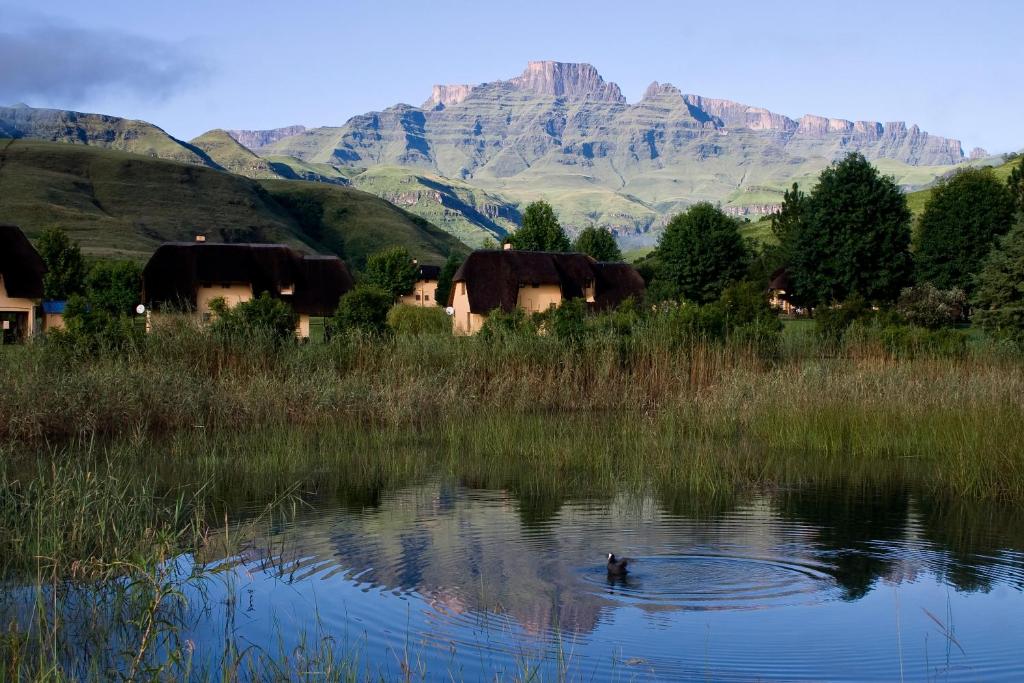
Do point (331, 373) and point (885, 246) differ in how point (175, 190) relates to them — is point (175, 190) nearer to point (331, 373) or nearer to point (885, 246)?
point (885, 246)

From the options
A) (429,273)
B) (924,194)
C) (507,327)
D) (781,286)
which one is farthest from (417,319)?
(924,194)

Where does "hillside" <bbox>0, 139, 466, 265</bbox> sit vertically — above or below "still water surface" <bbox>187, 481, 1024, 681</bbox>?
above

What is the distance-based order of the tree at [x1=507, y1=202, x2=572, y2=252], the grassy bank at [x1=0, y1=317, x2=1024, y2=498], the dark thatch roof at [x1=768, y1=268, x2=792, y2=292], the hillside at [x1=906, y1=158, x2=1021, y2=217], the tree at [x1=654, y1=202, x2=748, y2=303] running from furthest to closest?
the hillside at [x1=906, y1=158, x2=1021, y2=217], the tree at [x1=507, y1=202, x2=572, y2=252], the dark thatch roof at [x1=768, y1=268, x2=792, y2=292], the tree at [x1=654, y1=202, x2=748, y2=303], the grassy bank at [x1=0, y1=317, x2=1024, y2=498]

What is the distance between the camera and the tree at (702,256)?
66.1 metres

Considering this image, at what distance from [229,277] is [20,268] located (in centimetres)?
1110

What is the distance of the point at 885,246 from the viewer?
50.6m

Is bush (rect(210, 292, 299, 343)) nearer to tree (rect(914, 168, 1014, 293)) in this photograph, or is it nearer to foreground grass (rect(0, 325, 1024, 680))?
foreground grass (rect(0, 325, 1024, 680))

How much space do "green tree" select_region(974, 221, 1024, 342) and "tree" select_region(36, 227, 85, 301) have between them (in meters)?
49.3

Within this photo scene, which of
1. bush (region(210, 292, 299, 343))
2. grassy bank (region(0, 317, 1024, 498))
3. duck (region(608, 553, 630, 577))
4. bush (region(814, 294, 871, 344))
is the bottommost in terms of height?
duck (region(608, 553, 630, 577))

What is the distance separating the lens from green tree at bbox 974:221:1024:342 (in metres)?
32.6

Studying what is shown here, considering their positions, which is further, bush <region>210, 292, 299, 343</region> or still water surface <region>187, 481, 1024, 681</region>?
bush <region>210, 292, 299, 343</region>

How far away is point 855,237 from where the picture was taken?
5062 cm

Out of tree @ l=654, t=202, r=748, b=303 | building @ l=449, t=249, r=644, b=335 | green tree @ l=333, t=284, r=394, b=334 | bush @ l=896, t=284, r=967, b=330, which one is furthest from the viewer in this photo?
tree @ l=654, t=202, r=748, b=303

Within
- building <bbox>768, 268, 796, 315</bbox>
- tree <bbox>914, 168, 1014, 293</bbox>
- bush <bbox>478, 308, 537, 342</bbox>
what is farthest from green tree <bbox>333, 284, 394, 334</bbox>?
building <bbox>768, 268, 796, 315</bbox>
